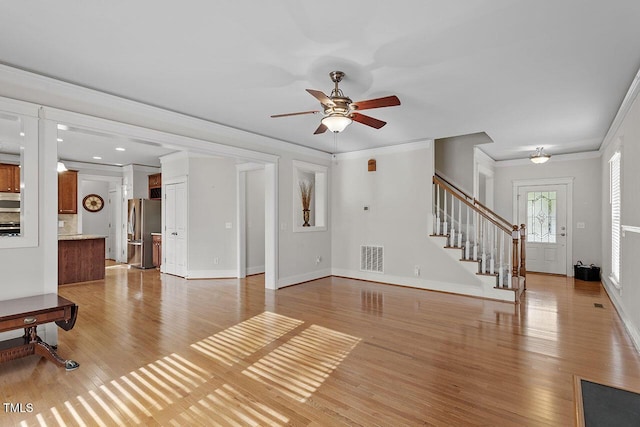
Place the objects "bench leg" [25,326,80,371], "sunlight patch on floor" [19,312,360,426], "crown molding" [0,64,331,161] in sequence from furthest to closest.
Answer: "crown molding" [0,64,331,161] → "bench leg" [25,326,80,371] → "sunlight patch on floor" [19,312,360,426]

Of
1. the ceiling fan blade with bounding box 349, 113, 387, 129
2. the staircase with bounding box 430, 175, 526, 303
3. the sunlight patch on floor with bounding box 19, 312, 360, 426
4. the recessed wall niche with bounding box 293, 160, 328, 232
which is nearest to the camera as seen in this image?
the sunlight patch on floor with bounding box 19, 312, 360, 426

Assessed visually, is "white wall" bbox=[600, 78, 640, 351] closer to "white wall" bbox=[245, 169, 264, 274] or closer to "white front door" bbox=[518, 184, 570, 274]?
"white front door" bbox=[518, 184, 570, 274]

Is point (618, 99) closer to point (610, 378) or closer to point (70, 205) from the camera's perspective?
point (610, 378)

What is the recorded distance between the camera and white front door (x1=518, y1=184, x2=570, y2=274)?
23.6ft

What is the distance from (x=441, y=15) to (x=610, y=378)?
313 cm

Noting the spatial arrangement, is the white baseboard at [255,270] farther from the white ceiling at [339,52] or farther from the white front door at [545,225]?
the white front door at [545,225]

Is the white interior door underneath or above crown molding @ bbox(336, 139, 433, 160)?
underneath

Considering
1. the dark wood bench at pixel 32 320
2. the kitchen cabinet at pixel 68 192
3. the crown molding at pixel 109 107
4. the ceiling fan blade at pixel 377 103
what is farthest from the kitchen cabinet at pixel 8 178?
the ceiling fan blade at pixel 377 103

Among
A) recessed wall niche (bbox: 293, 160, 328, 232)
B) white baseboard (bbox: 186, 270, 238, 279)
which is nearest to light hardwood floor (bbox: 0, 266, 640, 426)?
white baseboard (bbox: 186, 270, 238, 279)

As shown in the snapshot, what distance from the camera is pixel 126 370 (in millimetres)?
2752

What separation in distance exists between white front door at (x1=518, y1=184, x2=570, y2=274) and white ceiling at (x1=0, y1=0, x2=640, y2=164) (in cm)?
360

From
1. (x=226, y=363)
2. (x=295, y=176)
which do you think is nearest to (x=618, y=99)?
(x=295, y=176)

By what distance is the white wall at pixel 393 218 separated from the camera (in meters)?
5.73

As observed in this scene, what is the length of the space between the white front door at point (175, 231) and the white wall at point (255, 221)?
4.25ft
